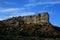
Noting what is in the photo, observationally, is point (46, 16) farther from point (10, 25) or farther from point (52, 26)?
point (10, 25)

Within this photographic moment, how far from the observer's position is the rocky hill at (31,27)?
160ft

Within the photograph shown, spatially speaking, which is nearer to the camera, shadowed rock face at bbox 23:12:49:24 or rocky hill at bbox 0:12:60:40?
rocky hill at bbox 0:12:60:40

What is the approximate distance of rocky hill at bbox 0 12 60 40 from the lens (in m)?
48.8

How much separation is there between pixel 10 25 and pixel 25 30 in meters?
5.51

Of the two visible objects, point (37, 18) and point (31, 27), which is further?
point (37, 18)

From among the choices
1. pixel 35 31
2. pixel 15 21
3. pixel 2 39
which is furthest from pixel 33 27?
pixel 2 39

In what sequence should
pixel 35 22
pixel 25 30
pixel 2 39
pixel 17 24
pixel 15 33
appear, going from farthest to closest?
pixel 35 22
pixel 17 24
pixel 25 30
pixel 15 33
pixel 2 39

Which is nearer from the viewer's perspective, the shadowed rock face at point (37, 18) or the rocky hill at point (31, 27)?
the rocky hill at point (31, 27)

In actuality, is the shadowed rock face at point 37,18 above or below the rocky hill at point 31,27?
above

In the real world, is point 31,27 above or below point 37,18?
below

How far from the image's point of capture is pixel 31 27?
53.9 metres

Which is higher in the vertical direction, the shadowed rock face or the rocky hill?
the shadowed rock face

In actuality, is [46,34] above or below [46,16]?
below

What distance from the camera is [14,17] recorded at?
57.6 m
